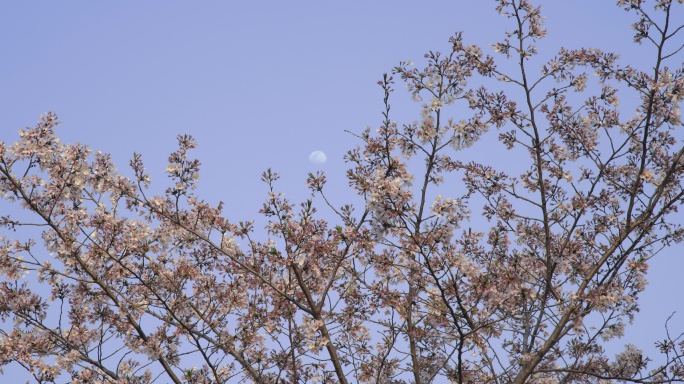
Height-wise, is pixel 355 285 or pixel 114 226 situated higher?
pixel 114 226

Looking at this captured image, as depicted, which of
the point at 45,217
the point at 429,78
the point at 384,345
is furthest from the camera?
the point at 384,345

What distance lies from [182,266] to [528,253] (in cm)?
441

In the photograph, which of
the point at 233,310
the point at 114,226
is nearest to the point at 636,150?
the point at 233,310

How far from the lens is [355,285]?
8.72m

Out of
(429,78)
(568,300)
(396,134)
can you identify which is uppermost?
(429,78)

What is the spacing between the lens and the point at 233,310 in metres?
8.97

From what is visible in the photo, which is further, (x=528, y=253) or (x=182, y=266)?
(x=528, y=253)

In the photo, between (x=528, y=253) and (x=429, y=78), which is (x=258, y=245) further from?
(x=528, y=253)

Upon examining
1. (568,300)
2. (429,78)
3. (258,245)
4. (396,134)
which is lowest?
(568,300)

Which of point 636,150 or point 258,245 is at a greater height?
point 636,150

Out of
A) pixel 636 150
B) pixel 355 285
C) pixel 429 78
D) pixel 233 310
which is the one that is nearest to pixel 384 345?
pixel 355 285

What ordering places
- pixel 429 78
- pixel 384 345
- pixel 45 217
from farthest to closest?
pixel 384 345
pixel 429 78
pixel 45 217

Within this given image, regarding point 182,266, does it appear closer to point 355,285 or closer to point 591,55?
point 355,285

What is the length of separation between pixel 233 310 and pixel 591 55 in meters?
5.49
